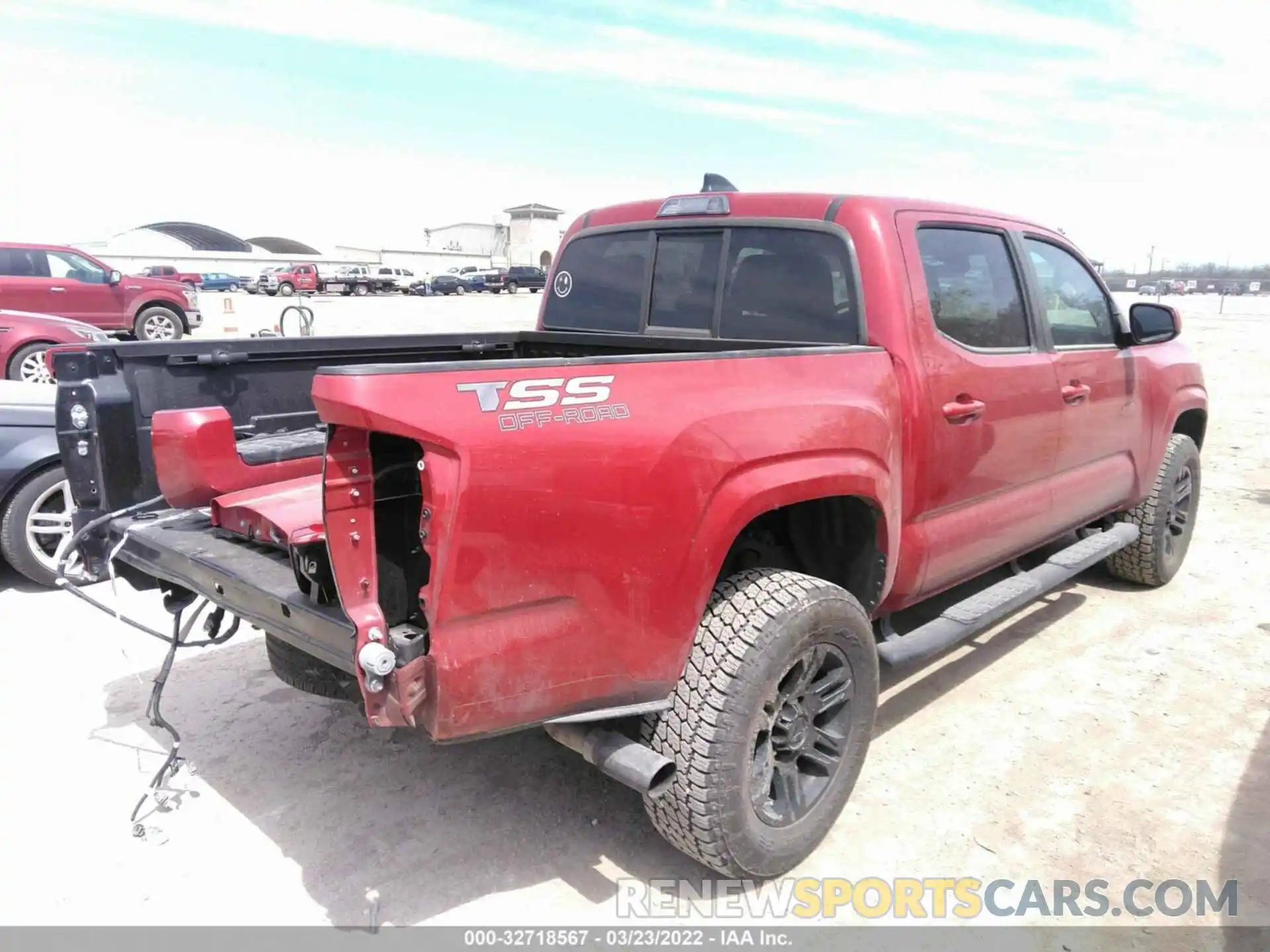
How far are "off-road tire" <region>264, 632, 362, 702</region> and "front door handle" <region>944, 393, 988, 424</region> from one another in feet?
7.78

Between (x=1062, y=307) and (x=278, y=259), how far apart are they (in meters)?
78.2

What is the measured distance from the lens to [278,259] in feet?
243

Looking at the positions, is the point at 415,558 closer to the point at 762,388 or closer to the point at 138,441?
the point at 762,388

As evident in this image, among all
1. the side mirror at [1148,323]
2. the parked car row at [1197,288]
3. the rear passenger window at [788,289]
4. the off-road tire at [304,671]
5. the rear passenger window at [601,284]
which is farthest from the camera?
the parked car row at [1197,288]

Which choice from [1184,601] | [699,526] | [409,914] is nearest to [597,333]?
[699,526]

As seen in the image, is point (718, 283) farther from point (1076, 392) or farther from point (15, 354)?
point (15, 354)

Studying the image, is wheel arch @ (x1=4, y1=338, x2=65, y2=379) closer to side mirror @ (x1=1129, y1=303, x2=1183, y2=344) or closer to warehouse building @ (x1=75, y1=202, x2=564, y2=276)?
side mirror @ (x1=1129, y1=303, x2=1183, y2=344)

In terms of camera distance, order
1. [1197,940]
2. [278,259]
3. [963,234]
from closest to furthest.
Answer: [1197,940]
[963,234]
[278,259]

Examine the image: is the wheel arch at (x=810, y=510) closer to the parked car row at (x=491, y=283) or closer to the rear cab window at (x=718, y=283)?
the rear cab window at (x=718, y=283)

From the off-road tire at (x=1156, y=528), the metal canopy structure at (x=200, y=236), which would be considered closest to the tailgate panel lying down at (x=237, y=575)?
the off-road tire at (x=1156, y=528)

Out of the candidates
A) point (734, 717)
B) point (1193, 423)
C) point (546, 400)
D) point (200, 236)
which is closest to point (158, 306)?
point (1193, 423)

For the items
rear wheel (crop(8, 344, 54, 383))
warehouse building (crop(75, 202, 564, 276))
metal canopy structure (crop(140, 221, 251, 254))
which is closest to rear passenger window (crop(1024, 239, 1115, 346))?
rear wheel (crop(8, 344, 54, 383))

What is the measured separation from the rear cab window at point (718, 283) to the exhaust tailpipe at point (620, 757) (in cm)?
167

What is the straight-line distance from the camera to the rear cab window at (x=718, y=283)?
3.42 m
